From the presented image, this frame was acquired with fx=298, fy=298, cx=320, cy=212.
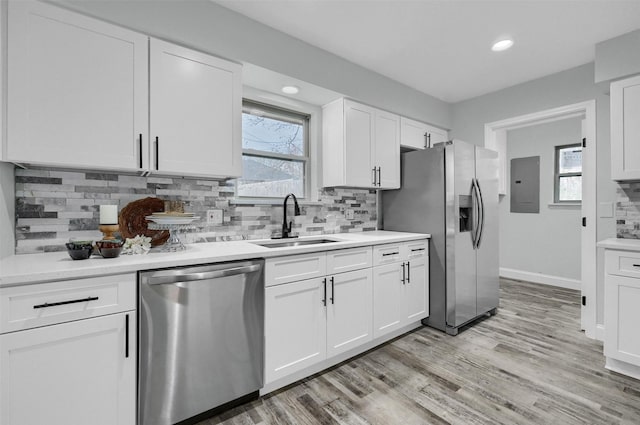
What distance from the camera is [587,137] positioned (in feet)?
9.69

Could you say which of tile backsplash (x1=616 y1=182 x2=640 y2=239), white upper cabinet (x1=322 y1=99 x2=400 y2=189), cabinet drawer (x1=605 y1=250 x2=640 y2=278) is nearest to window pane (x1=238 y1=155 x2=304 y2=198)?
white upper cabinet (x1=322 y1=99 x2=400 y2=189)

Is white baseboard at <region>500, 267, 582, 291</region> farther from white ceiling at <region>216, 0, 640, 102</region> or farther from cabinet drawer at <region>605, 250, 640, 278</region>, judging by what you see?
white ceiling at <region>216, 0, 640, 102</region>

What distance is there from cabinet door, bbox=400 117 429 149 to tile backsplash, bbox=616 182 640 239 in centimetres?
189

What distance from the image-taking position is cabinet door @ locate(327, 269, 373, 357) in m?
2.22

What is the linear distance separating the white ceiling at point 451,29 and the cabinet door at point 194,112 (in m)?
0.56

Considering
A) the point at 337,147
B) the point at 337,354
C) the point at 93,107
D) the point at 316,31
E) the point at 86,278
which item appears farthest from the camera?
the point at 337,147

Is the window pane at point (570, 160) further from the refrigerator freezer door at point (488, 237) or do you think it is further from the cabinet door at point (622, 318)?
the cabinet door at point (622, 318)

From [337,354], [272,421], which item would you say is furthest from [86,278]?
[337,354]

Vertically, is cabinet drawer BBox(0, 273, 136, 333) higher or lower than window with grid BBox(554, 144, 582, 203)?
lower

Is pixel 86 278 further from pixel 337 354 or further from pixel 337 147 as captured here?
pixel 337 147

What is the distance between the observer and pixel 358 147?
297 cm

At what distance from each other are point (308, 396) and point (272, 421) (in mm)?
308

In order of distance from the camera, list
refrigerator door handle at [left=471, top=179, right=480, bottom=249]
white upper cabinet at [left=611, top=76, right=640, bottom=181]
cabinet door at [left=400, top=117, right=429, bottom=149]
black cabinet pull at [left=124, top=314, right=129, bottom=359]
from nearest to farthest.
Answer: black cabinet pull at [left=124, top=314, right=129, bottom=359]
white upper cabinet at [left=611, top=76, right=640, bottom=181]
refrigerator door handle at [left=471, top=179, right=480, bottom=249]
cabinet door at [left=400, top=117, right=429, bottom=149]

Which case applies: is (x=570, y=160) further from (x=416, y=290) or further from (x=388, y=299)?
(x=388, y=299)
